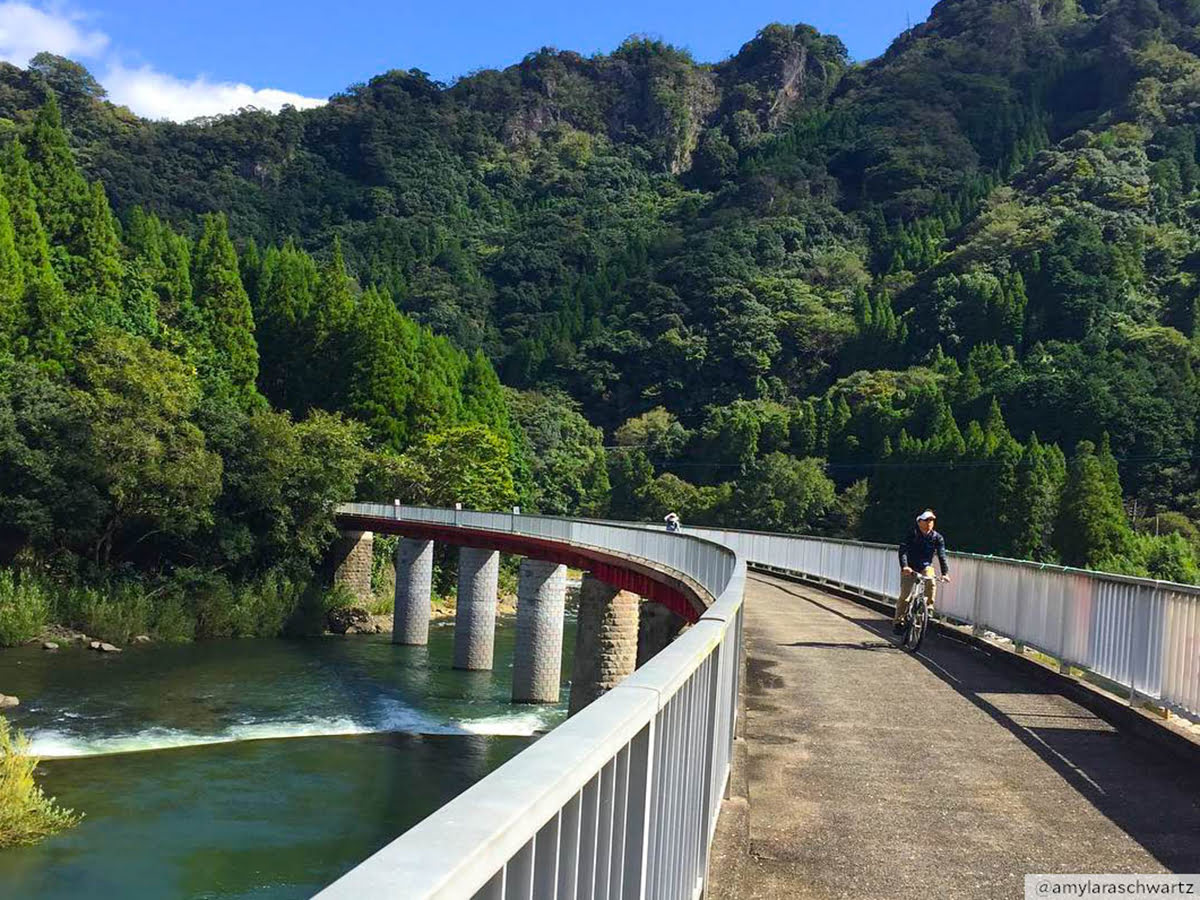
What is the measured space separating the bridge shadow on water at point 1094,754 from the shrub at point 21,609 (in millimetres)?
34900

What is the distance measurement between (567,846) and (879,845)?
17.5ft

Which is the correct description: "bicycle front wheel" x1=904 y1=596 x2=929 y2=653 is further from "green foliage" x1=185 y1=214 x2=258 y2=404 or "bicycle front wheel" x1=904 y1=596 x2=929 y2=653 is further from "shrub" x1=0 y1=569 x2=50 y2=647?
"green foliage" x1=185 y1=214 x2=258 y2=404

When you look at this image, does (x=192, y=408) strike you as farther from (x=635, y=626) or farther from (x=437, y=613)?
(x=635, y=626)

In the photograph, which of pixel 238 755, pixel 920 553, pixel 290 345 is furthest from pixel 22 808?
pixel 290 345

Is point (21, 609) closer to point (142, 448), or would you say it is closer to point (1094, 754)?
point (142, 448)

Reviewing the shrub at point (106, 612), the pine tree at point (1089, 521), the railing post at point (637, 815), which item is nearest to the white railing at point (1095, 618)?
the railing post at point (637, 815)

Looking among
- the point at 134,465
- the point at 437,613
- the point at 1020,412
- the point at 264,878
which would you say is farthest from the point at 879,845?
the point at 1020,412

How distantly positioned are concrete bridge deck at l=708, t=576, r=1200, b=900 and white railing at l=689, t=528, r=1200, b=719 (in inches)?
21.0

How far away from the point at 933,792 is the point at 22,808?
18331mm

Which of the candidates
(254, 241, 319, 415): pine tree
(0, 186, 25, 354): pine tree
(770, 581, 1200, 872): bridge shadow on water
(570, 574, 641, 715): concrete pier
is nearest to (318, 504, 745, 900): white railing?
(770, 581, 1200, 872): bridge shadow on water

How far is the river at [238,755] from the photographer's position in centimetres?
2133

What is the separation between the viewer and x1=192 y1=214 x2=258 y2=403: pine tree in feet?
236

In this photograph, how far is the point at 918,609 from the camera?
17422 mm

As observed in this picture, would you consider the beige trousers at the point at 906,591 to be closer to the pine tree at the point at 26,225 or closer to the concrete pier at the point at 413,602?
the concrete pier at the point at 413,602
